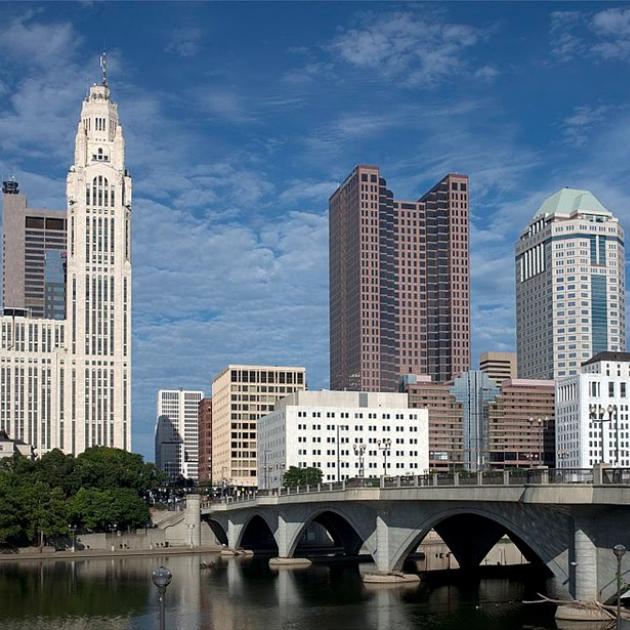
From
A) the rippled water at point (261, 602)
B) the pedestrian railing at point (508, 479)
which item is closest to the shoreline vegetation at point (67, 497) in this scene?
the rippled water at point (261, 602)

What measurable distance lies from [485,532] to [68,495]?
287 feet

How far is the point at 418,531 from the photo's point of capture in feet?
306

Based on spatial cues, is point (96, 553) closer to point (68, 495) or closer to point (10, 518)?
point (10, 518)

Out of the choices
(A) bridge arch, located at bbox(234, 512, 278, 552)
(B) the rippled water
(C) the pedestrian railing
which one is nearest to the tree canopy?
(A) bridge arch, located at bbox(234, 512, 278, 552)

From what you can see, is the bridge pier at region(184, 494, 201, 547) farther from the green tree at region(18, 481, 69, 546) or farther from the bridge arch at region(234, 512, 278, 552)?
the green tree at region(18, 481, 69, 546)

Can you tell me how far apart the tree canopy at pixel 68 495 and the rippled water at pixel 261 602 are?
2255 centimetres

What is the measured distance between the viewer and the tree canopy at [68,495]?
149 meters

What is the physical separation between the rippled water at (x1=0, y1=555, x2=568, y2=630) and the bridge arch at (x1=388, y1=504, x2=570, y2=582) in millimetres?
4098

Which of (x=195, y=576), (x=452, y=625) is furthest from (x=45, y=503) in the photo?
(x=452, y=625)

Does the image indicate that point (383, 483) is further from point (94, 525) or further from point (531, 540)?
point (94, 525)

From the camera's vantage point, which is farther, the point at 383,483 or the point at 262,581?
the point at 262,581

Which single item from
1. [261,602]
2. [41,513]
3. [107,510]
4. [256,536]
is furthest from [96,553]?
[261,602]

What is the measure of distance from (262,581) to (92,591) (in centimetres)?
1762

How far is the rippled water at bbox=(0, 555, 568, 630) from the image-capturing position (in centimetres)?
7919
